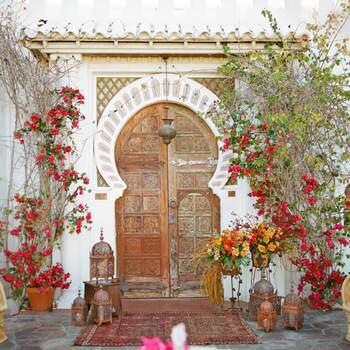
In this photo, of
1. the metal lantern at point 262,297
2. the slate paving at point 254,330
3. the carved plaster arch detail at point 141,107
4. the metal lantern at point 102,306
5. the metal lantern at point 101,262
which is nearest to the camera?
the slate paving at point 254,330

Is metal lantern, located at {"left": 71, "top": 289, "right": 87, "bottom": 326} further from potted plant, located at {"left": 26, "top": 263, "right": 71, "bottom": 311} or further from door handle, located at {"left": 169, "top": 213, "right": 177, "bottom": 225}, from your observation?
door handle, located at {"left": 169, "top": 213, "right": 177, "bottom": 225}

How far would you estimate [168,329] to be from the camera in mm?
5027

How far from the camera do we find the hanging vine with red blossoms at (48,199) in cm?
594

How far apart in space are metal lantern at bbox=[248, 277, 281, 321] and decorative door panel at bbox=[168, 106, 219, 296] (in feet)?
3.90

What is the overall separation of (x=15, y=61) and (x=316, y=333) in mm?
3984

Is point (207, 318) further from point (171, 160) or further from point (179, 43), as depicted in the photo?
point (179, 43)

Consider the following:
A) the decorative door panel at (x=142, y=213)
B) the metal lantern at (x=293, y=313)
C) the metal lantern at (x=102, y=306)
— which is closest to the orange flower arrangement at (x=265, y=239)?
the metal lantern at (x=293, y=313)

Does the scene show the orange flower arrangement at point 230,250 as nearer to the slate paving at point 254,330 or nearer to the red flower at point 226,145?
the slate paving at point 254,330

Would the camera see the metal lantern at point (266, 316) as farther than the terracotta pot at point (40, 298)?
No

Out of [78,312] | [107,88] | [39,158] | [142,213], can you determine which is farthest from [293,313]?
[107,88]

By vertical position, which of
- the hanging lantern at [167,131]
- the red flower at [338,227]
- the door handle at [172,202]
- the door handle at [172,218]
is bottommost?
the red flower at [338,227]

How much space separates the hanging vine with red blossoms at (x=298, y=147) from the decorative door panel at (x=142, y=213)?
896 millimetres

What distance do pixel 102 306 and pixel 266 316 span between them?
4.74ft

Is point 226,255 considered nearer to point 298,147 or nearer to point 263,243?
point 263,243
